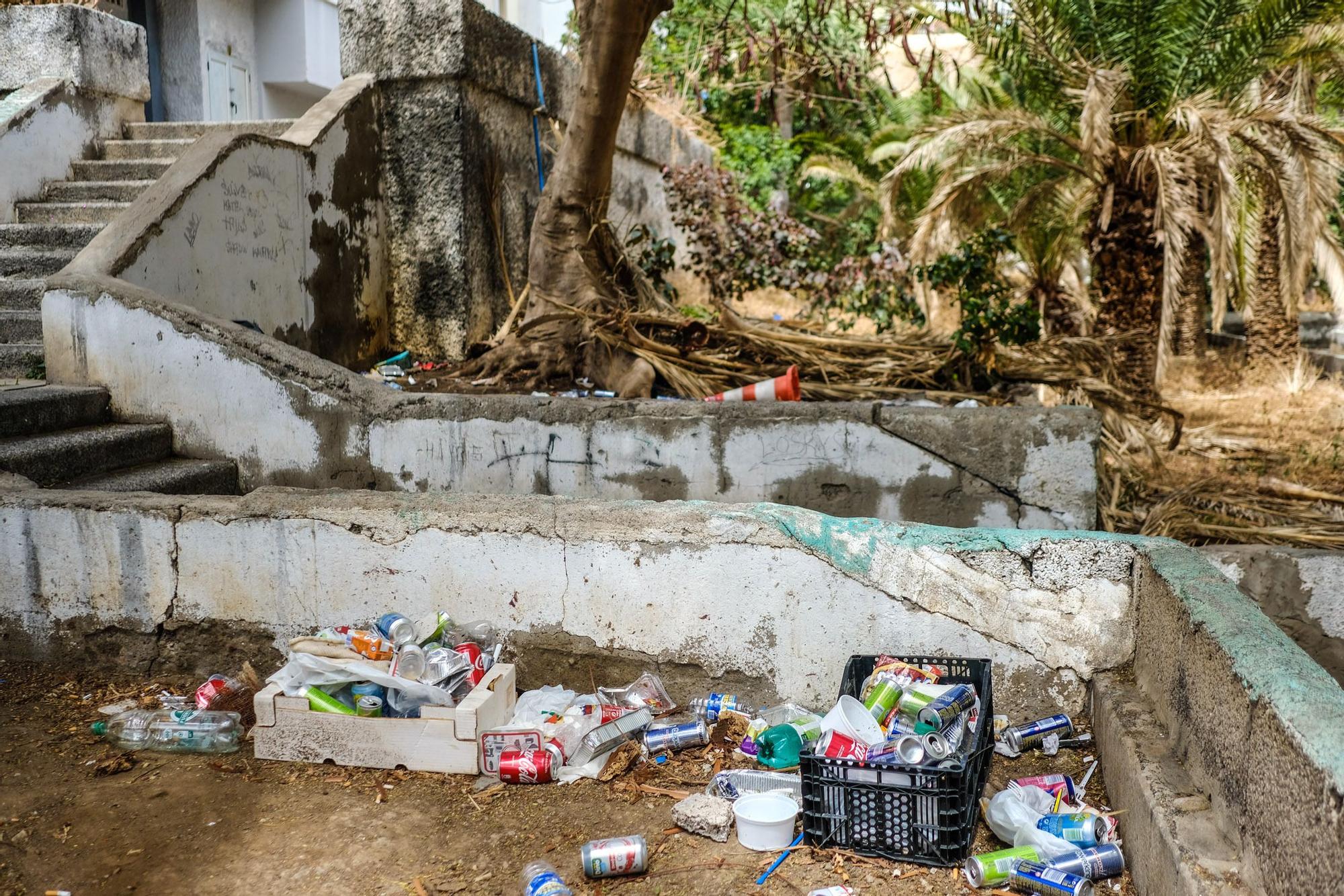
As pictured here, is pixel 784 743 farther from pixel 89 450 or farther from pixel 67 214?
pixel 67 214

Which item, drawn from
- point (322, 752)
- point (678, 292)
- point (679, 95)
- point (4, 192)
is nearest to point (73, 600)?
point (322, 752)

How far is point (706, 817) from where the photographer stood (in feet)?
9.73

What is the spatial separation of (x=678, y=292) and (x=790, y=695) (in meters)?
9.59

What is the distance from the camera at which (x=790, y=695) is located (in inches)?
139

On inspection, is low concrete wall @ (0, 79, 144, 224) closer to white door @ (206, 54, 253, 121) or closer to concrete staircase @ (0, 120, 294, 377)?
concrete staircase @ (0, 120, 294, 377)

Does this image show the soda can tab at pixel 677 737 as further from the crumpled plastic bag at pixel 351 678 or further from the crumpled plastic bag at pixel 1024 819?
the crumpled plastic bag at pixel 1024 819

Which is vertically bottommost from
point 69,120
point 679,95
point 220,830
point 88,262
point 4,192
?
point 220,830

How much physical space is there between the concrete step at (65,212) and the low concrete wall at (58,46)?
119 centimetres

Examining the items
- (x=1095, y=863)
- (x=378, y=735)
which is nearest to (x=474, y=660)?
(x=378, y=735)

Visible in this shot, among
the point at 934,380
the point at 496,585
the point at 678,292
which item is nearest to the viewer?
the point at 496,585

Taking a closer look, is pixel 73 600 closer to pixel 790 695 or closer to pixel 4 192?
pixel 790 695

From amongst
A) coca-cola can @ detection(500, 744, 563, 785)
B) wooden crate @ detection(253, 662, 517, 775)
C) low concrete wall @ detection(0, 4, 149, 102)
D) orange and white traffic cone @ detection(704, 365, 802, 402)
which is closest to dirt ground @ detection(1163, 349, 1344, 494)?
orange and white traffic cone @ detection(704, 365, 802, 402)

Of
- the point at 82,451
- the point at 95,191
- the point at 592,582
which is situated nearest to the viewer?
the point at 592,582

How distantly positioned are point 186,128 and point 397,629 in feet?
22.3
